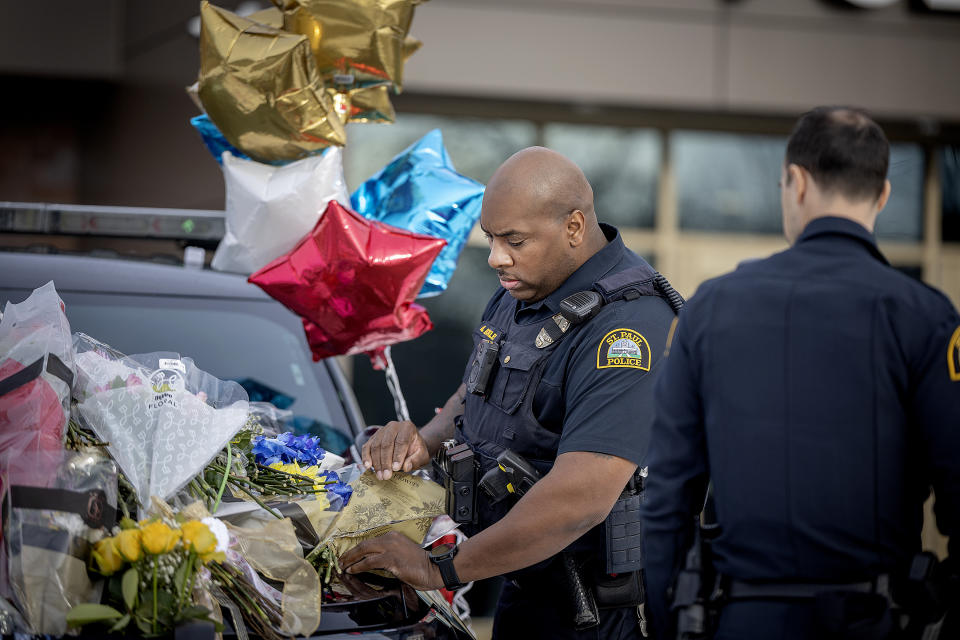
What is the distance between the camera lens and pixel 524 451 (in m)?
2.71

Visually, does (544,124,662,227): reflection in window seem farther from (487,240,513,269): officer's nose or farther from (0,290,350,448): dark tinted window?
(487,240,513,269): officer's nose

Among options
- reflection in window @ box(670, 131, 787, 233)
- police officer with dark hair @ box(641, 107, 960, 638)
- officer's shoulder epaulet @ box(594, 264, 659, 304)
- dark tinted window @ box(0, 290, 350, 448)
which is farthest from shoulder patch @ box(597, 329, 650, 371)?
reflection in window @ box(670, 131, 787, 233)

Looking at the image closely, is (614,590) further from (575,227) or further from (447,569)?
(575,227)

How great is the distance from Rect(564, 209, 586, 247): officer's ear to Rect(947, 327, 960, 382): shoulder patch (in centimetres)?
102

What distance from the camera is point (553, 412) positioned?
2666 millimetres

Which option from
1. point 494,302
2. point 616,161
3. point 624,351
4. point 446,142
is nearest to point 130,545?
point 624,351

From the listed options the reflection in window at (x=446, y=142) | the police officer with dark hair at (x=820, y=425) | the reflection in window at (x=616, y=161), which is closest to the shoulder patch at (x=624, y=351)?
the police officer with dark hair at (x=820, y=425)

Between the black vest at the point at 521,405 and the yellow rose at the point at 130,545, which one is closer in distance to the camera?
the yellow rose at the point at 130,545

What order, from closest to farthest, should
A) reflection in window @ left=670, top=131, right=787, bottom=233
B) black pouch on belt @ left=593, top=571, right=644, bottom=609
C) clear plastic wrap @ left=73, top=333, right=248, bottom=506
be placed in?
clear plastic wrap @ left=73, top=333, right=248, bottom=506
black pouch on belt @ left=593, top=571, right=644, bottom=609
reflection in window @ left=670, top=131, right=787, bottom=233

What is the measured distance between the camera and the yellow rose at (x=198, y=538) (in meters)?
1.98

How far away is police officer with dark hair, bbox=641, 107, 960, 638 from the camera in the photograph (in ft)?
6.75

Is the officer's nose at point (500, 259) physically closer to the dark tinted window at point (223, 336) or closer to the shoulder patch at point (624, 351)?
the shoulder patch at point (624, 351)

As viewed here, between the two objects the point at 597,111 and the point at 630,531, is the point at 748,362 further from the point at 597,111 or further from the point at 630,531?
the point at 597,111

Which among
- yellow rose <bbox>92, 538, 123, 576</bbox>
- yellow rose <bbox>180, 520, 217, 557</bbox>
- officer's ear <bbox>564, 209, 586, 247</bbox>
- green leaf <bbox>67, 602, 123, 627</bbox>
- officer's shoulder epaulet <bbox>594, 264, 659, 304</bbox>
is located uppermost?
officer's ear <bbox>564, 209, 586, 247</bbox>
